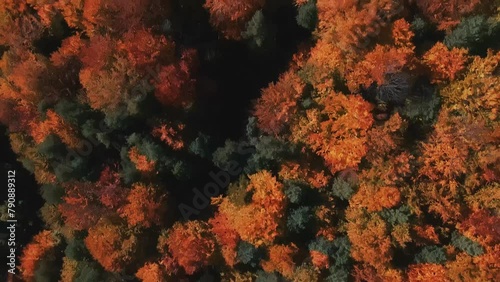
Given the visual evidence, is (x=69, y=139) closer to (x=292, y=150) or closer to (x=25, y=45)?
(x=25, y=45)

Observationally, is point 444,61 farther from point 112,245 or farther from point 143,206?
point 112,245

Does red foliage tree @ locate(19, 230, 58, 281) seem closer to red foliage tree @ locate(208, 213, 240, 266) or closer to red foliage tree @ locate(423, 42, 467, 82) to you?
red foliage tree @ locate(208, 213, 240, 266)

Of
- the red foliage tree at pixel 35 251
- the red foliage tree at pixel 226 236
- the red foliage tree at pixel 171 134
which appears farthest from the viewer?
the red foliage tree at pixel 35 251

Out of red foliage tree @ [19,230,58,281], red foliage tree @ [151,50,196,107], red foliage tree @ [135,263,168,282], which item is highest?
red foliage tree @ [151,50,196,107]

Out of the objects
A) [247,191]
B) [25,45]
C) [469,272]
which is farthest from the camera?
[25,45]

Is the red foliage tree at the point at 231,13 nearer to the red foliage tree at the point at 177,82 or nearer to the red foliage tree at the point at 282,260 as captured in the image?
the red foliage tree at the point at 177,82

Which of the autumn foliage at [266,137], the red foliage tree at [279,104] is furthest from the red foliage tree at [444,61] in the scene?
the red foliage tree at [279,104]

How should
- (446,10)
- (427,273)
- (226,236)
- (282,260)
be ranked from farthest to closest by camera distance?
(226,236)
(282,260)
(427,273)
(446,10)

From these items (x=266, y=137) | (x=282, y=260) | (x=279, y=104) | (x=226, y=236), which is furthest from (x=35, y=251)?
(x=279, y=104)

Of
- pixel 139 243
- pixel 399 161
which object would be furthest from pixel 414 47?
pixel 139 243

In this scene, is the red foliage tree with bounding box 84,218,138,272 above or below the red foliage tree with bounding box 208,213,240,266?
above

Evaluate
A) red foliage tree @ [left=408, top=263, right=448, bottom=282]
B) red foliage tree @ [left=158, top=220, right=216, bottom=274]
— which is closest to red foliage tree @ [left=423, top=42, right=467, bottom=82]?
red foliage tree @ [left=408, top=263, right=448, bottom=282]
